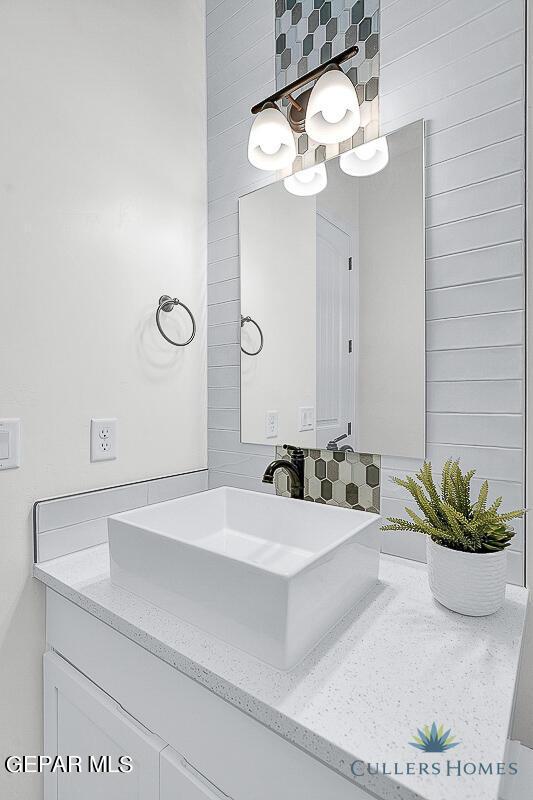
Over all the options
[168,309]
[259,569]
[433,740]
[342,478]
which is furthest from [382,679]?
[168,309]

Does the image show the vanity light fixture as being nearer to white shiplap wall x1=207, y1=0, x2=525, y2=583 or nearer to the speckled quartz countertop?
white shiplap wall x1=207, y1=0, x2=525, y2=583

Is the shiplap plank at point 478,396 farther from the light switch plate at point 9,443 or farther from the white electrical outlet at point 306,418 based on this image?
the light switch plate at point 9,443

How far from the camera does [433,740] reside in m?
0.55

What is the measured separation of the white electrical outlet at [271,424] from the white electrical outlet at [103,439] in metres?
0.44

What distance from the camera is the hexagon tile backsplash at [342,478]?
1179 mm

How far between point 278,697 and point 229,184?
1.42m

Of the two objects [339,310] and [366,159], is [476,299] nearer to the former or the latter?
[339,310]

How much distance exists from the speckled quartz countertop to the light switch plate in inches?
13.4

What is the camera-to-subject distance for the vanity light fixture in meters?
1.15

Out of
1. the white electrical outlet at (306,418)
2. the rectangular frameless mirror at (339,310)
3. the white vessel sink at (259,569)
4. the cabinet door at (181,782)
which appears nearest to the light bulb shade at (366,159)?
the rectangular frameless mirror at (339,310)

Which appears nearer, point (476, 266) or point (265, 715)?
point (265, 715)

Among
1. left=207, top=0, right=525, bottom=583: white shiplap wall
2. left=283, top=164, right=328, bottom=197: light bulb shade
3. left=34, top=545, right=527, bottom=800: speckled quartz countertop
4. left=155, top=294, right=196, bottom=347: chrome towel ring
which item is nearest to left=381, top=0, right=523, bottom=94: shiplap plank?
left=207, top=0, right=525, bottom=583: white shiplap wall

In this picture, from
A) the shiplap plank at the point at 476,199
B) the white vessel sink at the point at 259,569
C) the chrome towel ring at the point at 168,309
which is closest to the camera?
the white vessel sink at the point at 259,569

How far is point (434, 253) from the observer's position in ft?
3.49
